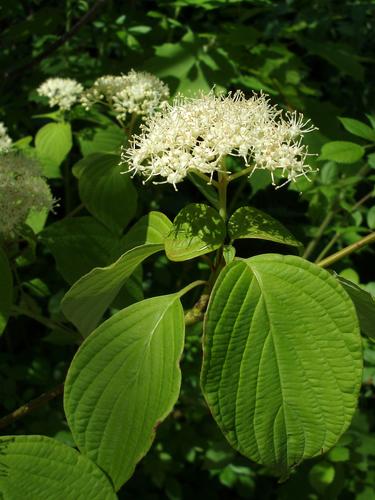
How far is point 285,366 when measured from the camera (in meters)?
0.78

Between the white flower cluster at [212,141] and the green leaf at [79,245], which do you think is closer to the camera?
the white flower cluster at [212,141]

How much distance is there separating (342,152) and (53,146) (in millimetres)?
707

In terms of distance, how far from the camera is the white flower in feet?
4.58

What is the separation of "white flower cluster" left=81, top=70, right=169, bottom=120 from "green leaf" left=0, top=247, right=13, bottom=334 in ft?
1.66

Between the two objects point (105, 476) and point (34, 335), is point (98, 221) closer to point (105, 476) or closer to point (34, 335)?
point (105, 476)

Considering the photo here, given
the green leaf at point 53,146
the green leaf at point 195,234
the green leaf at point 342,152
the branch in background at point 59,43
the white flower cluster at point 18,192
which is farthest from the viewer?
the branch in background at point 59,43

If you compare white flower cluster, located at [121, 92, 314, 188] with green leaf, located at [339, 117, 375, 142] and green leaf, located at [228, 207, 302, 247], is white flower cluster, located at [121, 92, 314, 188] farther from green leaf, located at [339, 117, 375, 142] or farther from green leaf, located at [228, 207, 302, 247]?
green leaf, located at [339, 117, 375, 142]

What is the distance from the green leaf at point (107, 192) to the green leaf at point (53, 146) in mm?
200

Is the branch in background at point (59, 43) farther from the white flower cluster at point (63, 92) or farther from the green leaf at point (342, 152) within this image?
the green leaf at point (342, 152)

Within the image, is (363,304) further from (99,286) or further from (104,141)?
(104,141)

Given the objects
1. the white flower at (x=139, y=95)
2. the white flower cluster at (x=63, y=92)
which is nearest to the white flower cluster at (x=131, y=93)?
the white flower at (x=139, y=95)

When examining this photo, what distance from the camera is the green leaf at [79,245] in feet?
4.03

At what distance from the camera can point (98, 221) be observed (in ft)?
4.36

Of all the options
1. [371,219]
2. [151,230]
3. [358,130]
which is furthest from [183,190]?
[151,230]
